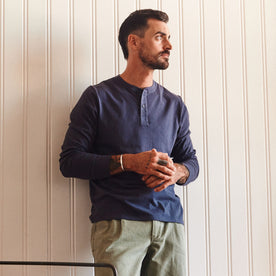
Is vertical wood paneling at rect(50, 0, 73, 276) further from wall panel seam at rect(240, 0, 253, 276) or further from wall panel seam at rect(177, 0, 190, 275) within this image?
wall panel seam at rect(240, 0, 253, 276)

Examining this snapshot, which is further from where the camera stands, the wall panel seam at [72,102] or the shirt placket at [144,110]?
the wall panel seam at [72,102]

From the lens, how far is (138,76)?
71.7 inches

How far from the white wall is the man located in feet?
0.58

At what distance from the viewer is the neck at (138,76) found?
5.96ft

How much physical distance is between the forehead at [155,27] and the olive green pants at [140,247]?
750mm

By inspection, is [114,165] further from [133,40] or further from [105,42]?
[105,42]

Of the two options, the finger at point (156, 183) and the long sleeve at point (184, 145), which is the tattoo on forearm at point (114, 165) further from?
the long sleeve at point (184, 145)

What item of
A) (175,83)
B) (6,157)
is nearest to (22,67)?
(6,157)

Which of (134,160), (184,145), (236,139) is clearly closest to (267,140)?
(236,139)

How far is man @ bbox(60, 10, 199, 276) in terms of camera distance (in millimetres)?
1647

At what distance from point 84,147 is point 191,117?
591 mm

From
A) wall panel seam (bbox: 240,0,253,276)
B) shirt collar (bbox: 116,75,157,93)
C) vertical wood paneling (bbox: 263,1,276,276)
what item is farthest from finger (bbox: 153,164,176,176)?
vertical wood paneling (bbox: 263,1,276,276)

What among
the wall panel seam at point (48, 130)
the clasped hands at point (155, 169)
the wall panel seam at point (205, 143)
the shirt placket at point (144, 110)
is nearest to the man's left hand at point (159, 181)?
the clasped hands at point (155, 169)

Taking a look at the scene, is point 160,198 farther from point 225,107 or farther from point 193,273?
point 225,107
